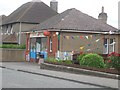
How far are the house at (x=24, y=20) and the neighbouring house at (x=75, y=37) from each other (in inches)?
365

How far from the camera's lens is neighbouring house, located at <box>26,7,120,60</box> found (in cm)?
3747

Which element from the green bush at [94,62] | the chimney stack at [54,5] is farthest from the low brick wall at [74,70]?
the chimney stack at [54,5]

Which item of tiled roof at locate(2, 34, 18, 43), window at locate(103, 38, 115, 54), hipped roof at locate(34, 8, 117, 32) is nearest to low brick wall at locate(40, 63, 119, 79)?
hipped roof at locate(34, 8, 117, 32)

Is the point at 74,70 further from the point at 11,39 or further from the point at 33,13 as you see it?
the point at 33,13

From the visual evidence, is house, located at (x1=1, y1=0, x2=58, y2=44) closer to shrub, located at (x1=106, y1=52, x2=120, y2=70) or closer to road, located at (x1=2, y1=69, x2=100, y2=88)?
shrub, located at (x1=106, y1=52, x2=120, y2=70)

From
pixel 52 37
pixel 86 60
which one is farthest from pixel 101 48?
pixel 86 60

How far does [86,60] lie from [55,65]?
11.7 ft

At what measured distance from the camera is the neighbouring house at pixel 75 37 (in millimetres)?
37469

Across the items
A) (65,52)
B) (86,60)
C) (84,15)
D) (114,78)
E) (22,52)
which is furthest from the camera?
(22,52)

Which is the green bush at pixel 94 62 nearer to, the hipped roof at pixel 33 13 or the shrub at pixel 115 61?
the shrub at pixel 115 61

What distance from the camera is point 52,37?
38.2 meters

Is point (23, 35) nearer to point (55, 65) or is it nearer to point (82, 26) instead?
Result: point (82, 26)

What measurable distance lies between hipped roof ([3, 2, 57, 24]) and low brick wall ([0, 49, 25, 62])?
7.69 m

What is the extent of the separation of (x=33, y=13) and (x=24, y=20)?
3.21m
